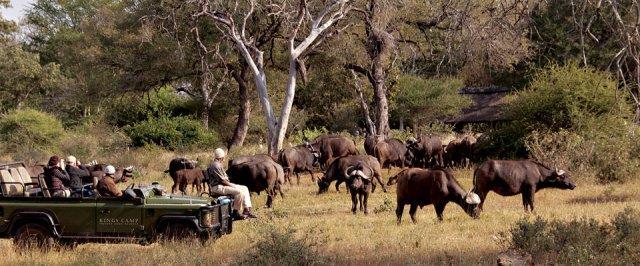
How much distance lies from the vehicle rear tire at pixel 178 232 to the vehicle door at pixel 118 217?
0.41 metres

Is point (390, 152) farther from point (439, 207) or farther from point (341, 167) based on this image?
point (439, 207)

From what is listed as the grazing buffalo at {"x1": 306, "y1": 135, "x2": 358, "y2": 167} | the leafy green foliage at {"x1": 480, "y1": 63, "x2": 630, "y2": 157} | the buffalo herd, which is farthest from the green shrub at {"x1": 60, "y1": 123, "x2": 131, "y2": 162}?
the leafy green foliage at {"x1": 480, "y1": 63, "x2": 630, "y2": 157}

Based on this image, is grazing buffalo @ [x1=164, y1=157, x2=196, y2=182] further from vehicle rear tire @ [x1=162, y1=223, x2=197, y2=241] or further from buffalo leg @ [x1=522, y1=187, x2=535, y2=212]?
vehicle rear tire @ [x1=162, y1=223, x2=197, y2=241]

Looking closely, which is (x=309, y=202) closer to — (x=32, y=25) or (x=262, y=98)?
(x=262, y=98)

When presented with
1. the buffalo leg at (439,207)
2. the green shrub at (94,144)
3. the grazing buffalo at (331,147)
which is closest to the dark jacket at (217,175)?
the buffalo leg at (439,207)

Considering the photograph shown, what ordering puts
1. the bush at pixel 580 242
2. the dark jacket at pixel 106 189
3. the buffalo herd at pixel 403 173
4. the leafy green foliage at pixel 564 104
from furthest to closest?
the leafy green foliage at pixel 564 104, the buffalo herd at pixel 403 173, the dark jacket at pixel 106 189, the bush at pixel 580 242

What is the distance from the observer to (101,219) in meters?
12.5

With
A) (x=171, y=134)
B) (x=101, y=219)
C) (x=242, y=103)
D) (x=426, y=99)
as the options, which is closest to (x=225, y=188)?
(x=101, y=219)

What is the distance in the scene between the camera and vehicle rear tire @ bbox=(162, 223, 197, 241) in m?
12.6

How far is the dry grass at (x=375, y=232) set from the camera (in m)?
11.5

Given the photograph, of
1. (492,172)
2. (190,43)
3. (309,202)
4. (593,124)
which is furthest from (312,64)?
(492,172)

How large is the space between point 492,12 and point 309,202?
11762mm

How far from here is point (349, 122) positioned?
2045 inches

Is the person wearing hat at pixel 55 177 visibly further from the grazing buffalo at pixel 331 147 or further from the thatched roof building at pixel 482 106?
the thatched roof building at pixel 482 106
